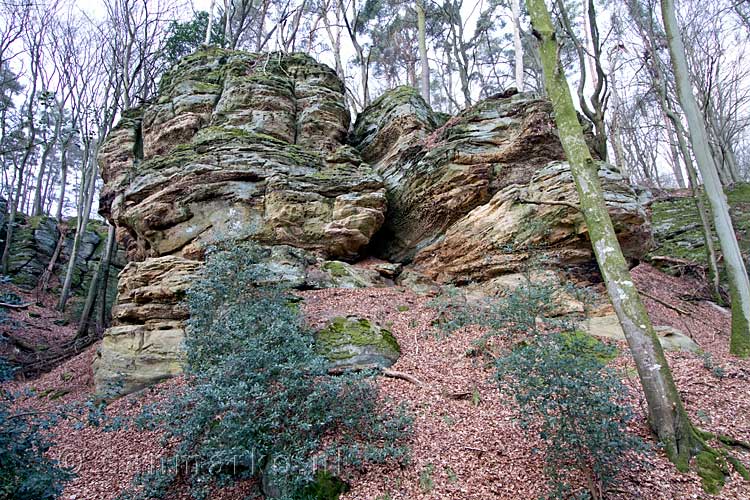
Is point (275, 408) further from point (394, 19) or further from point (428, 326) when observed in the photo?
point (394, 19)

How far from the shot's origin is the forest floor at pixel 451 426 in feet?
13.9

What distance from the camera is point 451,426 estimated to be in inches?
212

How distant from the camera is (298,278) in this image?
10531 mm

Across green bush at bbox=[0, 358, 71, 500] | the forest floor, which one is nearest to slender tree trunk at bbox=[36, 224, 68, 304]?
the forest floor

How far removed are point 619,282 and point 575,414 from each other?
2037mm

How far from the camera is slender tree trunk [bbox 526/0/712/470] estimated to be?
4379 mm

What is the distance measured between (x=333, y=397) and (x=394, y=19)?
1006 inches

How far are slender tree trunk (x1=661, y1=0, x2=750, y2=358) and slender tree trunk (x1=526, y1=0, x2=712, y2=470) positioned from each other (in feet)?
11.6

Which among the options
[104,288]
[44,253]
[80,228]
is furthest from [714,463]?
[44,253]

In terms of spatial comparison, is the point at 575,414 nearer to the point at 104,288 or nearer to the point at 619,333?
the point at 619,333

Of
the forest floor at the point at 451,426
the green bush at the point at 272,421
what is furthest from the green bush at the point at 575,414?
the green bush at the point at 272,421

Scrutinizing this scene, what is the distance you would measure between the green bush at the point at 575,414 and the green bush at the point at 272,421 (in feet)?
5.67

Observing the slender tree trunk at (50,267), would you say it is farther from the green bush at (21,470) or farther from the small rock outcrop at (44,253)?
the green bush at (21,470)

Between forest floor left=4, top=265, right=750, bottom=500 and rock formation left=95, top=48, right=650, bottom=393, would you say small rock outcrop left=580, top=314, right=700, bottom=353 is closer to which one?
forest floor left=4, top=265, right=750, bottom=500
